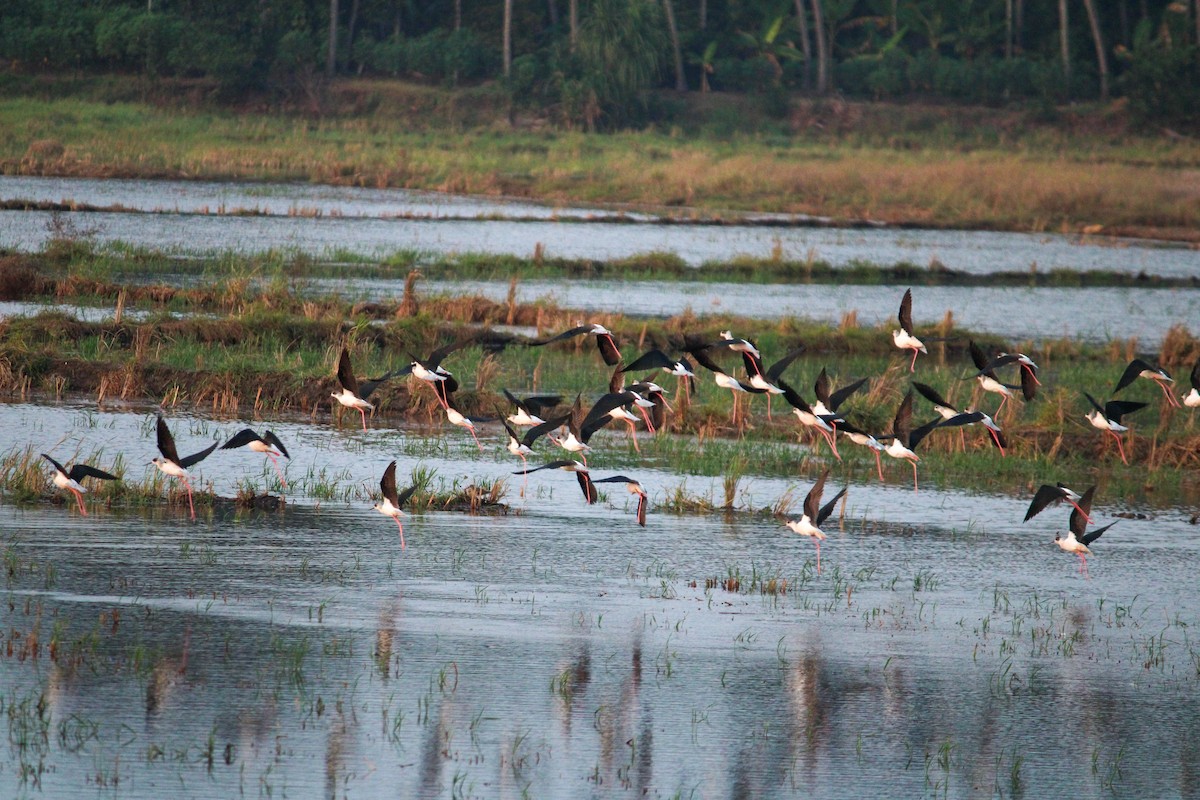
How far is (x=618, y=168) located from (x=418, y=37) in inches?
851

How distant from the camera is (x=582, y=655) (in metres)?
11.8

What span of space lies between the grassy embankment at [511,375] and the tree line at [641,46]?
1578 inches

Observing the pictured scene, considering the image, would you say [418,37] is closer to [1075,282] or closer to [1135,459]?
[1075,282]

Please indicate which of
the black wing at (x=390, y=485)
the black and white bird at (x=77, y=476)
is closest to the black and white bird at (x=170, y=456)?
the black and white bird at (x=77, y=476)

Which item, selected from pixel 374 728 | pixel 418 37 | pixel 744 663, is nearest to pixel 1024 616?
pixel 744 663

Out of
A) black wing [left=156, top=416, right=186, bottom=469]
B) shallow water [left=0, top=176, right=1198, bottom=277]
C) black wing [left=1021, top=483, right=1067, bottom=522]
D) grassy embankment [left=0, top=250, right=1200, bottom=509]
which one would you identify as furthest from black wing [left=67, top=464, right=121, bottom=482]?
shallow water [left=0, top=176, right=1198, bottom=277]

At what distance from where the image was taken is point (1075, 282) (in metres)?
39.6

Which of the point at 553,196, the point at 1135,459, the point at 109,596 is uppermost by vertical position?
the point at 109,596

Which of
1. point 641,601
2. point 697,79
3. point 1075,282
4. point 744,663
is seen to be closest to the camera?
point 744,663

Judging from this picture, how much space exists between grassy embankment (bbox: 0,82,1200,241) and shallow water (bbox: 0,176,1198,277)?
2.75m

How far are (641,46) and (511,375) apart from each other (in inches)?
1797

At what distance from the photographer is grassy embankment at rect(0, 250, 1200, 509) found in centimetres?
1961

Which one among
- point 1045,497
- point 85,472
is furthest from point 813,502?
point 85,472

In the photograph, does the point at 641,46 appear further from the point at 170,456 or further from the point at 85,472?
the point at 85,472
